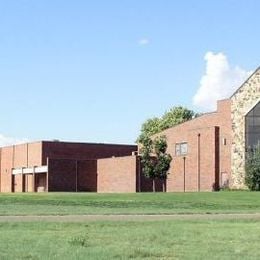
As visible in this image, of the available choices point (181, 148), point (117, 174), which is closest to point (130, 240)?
point (181, 148)

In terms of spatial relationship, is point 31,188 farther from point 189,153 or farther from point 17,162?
point 189,153

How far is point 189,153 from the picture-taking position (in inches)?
3098

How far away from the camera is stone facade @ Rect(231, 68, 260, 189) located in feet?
234

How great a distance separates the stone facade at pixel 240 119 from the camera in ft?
234

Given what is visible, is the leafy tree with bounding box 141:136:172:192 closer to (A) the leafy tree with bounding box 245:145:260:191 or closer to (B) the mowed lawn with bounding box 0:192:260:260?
(A) the leafy tree with bounding box 245:145:260:191

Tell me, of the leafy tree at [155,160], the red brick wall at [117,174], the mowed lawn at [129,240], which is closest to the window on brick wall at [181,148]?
the red brick wall at [117,174]

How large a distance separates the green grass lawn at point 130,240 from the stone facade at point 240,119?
50642 mm

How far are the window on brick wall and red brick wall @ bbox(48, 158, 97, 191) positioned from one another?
1675 centimetres

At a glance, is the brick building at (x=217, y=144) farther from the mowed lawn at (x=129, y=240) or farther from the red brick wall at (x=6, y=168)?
the mowed lawn at (x=129, y=240)

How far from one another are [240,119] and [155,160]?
9.76 m

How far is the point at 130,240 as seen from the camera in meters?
15.6

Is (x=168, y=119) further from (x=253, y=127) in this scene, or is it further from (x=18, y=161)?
(x=253, y=127)

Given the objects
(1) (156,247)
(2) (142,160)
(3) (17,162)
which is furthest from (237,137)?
(1) (156,247)

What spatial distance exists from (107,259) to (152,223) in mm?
8971
